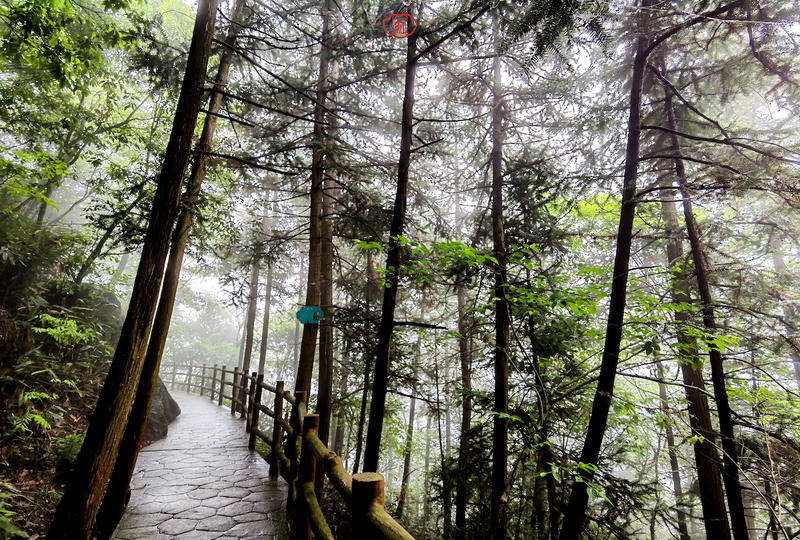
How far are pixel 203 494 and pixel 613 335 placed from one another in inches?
248

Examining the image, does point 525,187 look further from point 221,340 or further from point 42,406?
point 221,340

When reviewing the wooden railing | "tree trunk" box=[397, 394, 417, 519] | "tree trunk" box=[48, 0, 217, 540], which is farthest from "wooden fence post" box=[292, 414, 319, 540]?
"tree trunk" box=[48, 0, 217, 540]

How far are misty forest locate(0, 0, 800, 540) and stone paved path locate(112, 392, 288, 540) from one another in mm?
48

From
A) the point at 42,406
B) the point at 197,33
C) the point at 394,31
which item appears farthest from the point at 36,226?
the point at 394,31

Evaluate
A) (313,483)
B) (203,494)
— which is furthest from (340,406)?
(313,483)

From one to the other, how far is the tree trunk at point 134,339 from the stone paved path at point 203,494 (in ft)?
3.50

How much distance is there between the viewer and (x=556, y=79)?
6.32m

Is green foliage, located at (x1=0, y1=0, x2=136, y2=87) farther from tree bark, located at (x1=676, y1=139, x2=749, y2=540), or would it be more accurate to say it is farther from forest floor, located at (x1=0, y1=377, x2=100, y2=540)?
tree bark, located at (x1=676, y1=139, x2=749, y2=540)

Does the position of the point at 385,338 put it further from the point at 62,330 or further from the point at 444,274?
the point at 62,330

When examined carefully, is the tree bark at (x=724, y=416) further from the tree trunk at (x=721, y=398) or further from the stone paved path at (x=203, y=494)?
the stone paved path at (x=203, y=494)

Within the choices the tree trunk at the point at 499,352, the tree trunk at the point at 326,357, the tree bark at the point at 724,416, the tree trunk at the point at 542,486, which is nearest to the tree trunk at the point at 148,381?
the tree trunk at the point at 326,357

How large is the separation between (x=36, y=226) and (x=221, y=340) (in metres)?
24.6

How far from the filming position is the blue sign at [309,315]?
15.6 ft

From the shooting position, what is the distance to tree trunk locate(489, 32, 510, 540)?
474 centimetres
